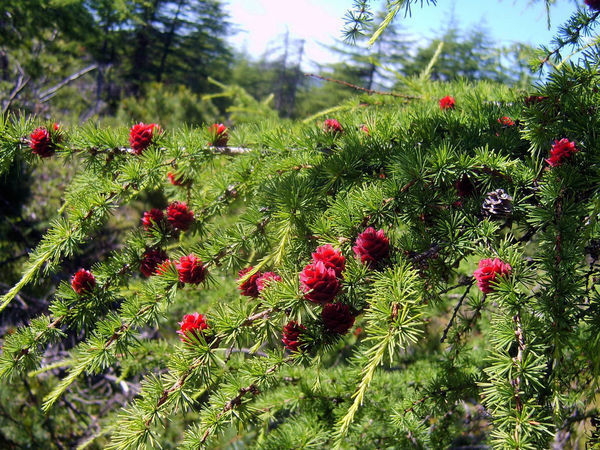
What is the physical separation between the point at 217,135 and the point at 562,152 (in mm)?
894

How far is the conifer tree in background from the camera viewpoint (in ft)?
2.31

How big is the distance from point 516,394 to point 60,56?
8037 millimetres

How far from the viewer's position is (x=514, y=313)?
0.69 m

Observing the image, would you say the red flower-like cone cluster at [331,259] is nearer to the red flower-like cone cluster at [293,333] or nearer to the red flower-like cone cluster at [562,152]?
the red flower-like cone cluster at [293,333]

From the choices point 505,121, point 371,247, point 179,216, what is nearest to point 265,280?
point 371,247

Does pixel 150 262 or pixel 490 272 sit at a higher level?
pixel 490 272

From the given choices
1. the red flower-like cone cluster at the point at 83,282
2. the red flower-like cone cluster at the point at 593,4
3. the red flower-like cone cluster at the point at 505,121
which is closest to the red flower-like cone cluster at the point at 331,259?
the red flower-like cone cluster at the point at 83,282

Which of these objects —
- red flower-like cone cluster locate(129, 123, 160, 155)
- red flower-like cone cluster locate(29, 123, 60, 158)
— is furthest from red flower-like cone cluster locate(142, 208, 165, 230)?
red flower-like cone cluster locate(29, 123, 60, 158)

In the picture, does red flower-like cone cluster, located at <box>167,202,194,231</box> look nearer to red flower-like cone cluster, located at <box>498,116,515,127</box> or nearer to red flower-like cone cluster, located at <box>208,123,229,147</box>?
red flower-like cone cluster, located at <box>208,123,229,147</box>

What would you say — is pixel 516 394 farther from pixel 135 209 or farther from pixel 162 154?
pixel 135 209

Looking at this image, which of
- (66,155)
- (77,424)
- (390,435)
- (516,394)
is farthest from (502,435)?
(77,424)

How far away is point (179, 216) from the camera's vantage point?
3.55 feet

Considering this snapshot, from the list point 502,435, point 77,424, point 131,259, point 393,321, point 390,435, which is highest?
point 393,321

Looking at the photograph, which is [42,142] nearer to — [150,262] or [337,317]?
[150,262]
